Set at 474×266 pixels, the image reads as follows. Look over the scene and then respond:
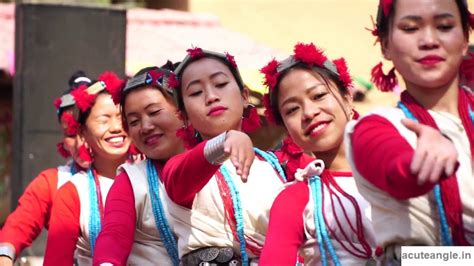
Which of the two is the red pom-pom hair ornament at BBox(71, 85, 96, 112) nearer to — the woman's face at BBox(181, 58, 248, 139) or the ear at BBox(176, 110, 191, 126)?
the ear at BBox(176, 110, 191, 126)

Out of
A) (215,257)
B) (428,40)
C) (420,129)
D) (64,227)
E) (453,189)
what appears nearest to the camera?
(420,129)

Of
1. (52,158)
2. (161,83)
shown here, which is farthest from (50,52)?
(161,83)

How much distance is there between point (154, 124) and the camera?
17.3 feet

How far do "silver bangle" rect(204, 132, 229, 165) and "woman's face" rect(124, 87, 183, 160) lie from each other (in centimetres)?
111

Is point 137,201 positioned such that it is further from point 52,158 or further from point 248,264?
point 52,158

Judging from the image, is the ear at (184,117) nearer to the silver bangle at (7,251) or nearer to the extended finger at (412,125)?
the silver bangle at (7,251)

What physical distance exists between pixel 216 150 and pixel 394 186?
87 cm

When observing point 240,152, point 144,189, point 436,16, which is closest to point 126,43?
point 144,189

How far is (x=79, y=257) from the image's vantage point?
609 centimetres

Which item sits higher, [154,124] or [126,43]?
[126,43]

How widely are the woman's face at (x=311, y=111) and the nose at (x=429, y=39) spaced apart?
683mm

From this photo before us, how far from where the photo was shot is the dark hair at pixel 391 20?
3.69 m

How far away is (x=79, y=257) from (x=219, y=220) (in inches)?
59.2

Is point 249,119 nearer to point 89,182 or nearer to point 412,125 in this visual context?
point 89,182
